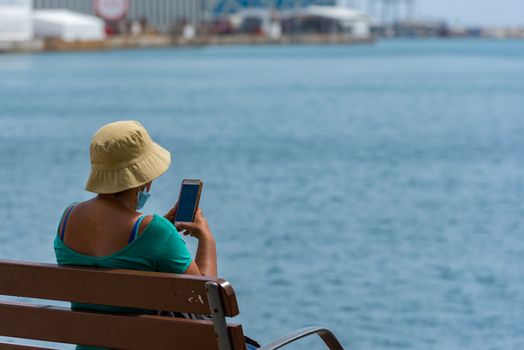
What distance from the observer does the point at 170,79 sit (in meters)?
65.4

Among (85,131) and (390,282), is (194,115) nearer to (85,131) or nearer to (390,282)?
(85,131)

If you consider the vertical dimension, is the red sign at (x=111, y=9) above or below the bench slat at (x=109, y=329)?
below

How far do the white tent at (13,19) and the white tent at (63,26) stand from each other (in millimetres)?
12889

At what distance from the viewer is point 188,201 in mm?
3424

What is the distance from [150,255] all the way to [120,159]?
277 millimetres

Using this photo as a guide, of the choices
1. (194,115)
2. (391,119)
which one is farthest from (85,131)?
(391,119)

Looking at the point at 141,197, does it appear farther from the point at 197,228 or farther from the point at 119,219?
the point at 197,228

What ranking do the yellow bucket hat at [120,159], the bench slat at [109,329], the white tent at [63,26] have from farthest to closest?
the white tent at [63,26] → the yellow bucket hat at [120,159] → the bench slat at [109,329]

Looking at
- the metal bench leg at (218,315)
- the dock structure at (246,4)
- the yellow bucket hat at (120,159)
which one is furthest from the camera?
the dock structure at (246,4)

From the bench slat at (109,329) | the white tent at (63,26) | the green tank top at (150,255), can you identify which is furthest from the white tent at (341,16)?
the green tank top at (150,255)

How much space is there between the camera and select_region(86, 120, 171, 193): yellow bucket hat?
3.11 m

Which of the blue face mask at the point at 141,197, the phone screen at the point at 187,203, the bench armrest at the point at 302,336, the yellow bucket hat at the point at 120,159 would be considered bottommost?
the bench armrest at the point at 302,336

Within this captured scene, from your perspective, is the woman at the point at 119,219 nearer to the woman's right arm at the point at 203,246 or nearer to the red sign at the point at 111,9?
the woman's right arm at the point at 203,246

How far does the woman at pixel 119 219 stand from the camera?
304 centimetres
